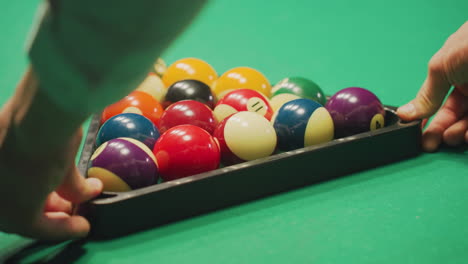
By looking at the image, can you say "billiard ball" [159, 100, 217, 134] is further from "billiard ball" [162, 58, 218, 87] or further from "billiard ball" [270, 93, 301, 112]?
Answer: "billiard ball" [162, 58, 218, 87]

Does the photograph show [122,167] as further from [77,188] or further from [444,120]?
[444,120]

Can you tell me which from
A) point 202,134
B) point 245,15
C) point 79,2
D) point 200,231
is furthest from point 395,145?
point 245,15

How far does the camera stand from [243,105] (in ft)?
6.87

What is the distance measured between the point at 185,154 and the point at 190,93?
633 mm

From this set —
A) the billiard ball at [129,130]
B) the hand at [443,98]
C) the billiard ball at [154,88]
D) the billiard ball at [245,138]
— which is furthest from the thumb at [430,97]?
the billiard ball at [154,88]

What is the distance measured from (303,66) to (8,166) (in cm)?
269

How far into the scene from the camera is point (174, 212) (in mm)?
1552

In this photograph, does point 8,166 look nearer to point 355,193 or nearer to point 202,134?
point 202,134

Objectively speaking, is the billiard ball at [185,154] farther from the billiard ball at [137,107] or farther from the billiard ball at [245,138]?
the billiard ball at [137,107]

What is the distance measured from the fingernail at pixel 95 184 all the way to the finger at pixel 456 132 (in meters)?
1.41

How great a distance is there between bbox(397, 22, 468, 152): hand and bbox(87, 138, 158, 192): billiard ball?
1.07 meters

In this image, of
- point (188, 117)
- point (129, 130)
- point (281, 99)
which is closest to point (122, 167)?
point (129, 130)

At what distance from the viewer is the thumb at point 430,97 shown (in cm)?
196

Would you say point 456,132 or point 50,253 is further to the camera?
point 456,132
